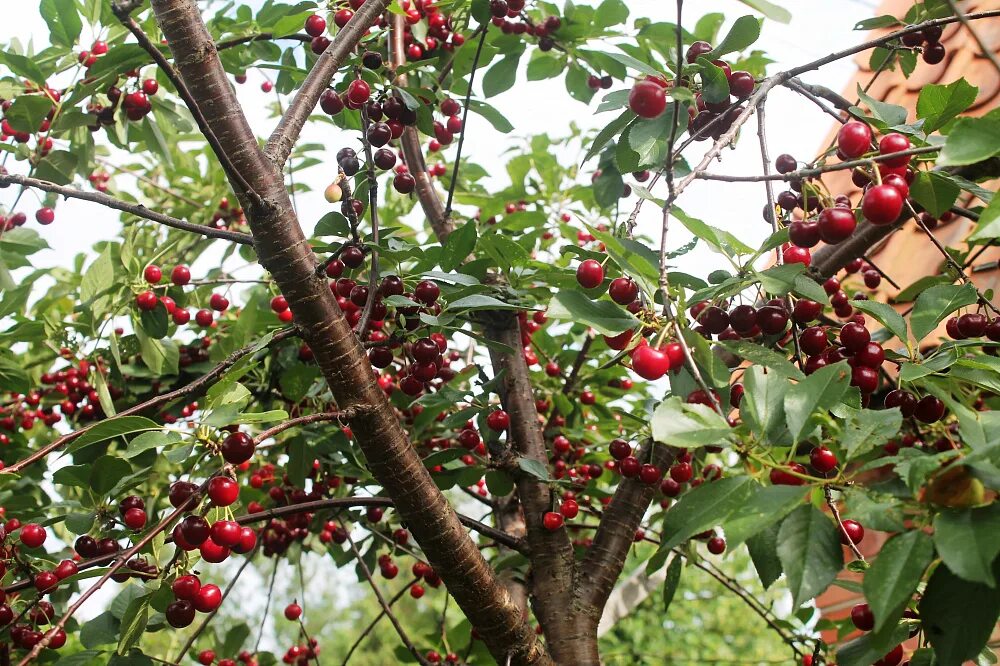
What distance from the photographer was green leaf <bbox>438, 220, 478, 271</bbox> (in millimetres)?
1449

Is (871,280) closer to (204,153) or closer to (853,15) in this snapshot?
(204,153)

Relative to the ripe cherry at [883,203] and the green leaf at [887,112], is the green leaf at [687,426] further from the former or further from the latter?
the green leaf at [887,112]

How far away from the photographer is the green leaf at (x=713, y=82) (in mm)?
1161

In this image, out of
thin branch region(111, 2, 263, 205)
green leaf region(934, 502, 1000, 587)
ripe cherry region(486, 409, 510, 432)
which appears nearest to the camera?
green leaf region(934, 502, 1000, 587)

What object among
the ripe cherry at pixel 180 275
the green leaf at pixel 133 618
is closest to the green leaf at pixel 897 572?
the green leaf at pixel 133 618

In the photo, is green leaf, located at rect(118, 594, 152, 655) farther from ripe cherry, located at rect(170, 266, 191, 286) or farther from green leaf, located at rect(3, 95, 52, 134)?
green leaf, located at rect(3, 95, 52, 134)

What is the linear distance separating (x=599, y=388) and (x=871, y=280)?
77cm

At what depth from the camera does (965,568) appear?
2.13 feet

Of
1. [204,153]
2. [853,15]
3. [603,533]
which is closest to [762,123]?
[603,533]

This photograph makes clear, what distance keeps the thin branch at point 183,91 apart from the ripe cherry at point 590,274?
0.46 meters

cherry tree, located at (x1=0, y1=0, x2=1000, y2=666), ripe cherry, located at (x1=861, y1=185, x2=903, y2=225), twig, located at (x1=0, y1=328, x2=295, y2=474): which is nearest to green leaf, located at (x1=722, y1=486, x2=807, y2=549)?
cherry tree, located at (x1=0, y1=0, x2=1000, y2=666)

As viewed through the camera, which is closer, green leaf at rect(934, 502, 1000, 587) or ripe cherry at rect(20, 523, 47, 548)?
green leaf at rect(934, 502, 1000, 587)

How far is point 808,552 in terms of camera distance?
78 centimetres

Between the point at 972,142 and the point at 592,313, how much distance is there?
0.42 m
